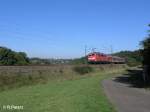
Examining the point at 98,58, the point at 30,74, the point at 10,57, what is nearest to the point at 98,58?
the point at 98,58

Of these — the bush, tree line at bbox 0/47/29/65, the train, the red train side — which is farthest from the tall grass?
tree line at bbox 0/47/29/65

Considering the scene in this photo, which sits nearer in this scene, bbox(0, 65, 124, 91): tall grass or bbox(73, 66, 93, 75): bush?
bbox(0, 65, 124, 91): tall grass

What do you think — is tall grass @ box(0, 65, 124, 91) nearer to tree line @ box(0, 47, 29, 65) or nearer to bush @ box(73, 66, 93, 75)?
bush @ box(73, 66, 93, 75)

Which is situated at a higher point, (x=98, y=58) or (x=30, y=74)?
(x=98, y=58)

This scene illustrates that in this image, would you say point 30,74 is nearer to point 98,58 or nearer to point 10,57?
point 98,58

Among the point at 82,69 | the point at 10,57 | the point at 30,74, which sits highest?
the point at 10,57

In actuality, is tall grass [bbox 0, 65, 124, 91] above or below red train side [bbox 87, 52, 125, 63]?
below

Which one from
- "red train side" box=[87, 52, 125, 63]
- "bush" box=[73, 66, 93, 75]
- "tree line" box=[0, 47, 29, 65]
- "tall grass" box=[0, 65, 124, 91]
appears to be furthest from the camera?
"tree line" box=[0, 47, 29, 65]

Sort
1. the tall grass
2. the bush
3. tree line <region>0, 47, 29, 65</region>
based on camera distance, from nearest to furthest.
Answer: the tall grass, the bush, tree line <region>0, 47, 29, 65</region>

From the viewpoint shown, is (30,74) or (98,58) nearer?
(30,74)

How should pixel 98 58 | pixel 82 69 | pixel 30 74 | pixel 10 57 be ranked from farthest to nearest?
pixel 10 57
pixel 98 58
pixel 82 69
pixel 30 74

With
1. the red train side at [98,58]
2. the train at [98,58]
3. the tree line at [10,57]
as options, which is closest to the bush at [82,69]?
the red train side at [98,58]

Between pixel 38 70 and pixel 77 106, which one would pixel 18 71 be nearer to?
pixel 38 70

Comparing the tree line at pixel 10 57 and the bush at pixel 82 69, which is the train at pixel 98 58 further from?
the tree line at pixel 10 57
